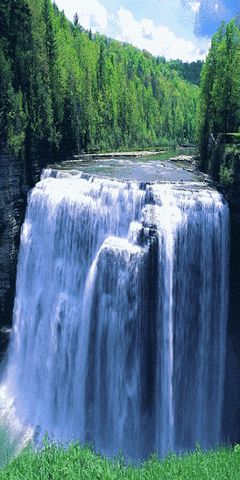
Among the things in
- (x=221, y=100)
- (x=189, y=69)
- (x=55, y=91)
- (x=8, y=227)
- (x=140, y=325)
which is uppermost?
(x=189, y=69)

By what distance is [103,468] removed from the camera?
47.3ft

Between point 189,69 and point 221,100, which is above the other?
point 189,69

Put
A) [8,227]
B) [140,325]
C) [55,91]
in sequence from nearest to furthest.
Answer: [140,325] → [8,227] → [55,91]

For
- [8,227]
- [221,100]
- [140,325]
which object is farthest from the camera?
[221,100]

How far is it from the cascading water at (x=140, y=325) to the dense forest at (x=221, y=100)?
4.88 metres

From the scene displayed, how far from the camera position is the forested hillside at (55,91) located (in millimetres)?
31375

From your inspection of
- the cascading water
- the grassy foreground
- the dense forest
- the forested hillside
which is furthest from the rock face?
the grassy foreground

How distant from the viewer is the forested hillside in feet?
103

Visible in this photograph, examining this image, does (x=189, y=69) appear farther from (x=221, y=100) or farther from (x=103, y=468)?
(x=103, y=468)

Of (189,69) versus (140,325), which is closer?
(140,325)

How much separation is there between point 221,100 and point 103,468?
23.9 metres

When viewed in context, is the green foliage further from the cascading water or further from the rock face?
the cascading water

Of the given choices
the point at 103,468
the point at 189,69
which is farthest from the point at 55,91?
the point at 189,69

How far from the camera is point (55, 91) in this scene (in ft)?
127
